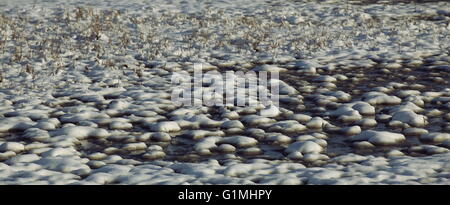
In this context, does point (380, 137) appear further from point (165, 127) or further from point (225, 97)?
point (225, 97)

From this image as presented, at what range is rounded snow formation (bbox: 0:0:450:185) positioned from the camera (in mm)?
6906

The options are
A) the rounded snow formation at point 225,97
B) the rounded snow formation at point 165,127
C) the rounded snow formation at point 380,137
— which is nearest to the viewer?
the rounded snow formation at point 225,97

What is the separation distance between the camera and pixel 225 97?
9961 mm

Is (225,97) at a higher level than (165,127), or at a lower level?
higher

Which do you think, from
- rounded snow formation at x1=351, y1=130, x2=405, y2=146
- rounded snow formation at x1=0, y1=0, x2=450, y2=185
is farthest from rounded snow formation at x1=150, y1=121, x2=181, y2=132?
rounded snow formation at x1=351, y1=130, x2=405, y2=146

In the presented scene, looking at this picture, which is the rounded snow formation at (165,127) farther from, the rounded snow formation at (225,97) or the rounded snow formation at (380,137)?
the rounded snow formation at (380,137)

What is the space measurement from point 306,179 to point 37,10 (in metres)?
12.5

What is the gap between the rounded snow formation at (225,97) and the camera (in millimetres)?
6906

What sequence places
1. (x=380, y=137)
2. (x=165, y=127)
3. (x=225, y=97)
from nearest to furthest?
1. (x=380, y=137)
2. (x=165, y=127)
3. (x=225, y=97)

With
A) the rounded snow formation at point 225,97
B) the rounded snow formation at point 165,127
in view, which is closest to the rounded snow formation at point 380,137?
the rounded snow formation at point 225,97

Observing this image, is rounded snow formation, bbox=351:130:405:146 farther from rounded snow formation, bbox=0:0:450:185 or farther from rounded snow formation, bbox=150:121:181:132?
rounded snow formation, bbox=150:121:181:132

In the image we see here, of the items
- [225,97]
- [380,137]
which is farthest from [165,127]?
[380,137]
